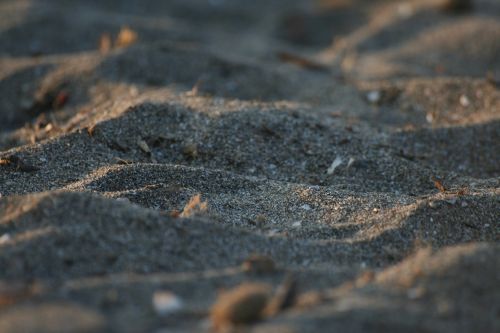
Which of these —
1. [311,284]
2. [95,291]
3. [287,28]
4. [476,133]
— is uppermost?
[95,291]

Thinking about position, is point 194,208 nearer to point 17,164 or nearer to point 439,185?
point 17,164

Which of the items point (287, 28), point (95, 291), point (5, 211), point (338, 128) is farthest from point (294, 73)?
point (95, 291)

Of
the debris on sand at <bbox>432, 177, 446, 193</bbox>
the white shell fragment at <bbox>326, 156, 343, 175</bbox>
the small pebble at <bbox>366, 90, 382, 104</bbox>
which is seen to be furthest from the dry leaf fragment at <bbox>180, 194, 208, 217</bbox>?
the small pebble at <bbox>366, 90, 382, 104</bbox>

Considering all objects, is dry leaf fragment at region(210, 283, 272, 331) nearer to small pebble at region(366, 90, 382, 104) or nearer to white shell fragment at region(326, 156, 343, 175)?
white shell fragment at region(326, 156, 343, 175)

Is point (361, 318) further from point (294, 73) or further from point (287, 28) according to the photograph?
point (287, 28)

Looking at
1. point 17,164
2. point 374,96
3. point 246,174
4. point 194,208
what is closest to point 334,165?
point 246,174

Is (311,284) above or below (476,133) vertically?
above

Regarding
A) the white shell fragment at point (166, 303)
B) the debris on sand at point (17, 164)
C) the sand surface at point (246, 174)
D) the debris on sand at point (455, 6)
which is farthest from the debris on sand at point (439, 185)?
the debris on sand at point (455, 6)
